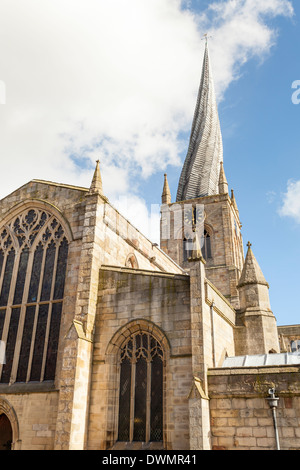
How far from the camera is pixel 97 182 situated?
1627 centimetres

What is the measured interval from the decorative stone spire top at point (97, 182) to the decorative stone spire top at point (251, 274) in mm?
9905

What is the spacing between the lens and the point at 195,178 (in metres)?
43.7

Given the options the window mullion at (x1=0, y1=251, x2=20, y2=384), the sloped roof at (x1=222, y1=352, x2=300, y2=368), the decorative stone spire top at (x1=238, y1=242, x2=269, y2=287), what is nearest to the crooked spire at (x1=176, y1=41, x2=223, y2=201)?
the decorative stone spire top at (x1=238, y1=242, x2=269, y2=287)

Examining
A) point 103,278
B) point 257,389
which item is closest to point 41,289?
point 103,278

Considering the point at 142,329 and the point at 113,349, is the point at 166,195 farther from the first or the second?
the point at 113,349

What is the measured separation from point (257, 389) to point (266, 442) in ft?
4.50

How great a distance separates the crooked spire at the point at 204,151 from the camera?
42.8m

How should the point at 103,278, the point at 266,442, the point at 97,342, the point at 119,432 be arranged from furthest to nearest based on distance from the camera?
the point at 103,278 < the point at 97,342 < the point at 119,432 < the point at 266,442

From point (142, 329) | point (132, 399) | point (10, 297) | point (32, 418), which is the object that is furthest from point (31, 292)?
point (132, 399)

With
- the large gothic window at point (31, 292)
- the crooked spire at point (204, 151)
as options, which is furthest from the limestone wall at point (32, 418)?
the crooked spire at point (204, 151)

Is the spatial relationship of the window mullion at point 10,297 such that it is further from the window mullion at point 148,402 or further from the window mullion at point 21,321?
the window mullion at point 148,402

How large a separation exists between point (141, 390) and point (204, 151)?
37.0m

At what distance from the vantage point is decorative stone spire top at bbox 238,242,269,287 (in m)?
21.6

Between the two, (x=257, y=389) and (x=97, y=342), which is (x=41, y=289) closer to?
(x=97, y=342)
